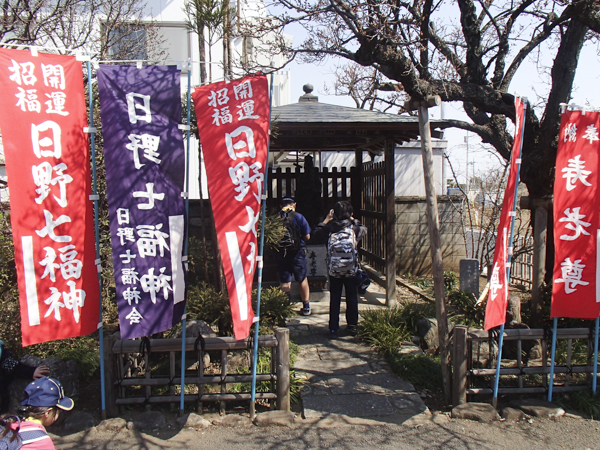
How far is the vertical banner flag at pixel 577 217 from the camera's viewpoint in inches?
180

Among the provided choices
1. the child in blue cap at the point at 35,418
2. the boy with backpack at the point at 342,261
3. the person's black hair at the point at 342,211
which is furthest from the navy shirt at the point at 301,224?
the child in blue cap at the point at 35,418

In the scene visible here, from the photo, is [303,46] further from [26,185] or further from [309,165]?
[26,185]

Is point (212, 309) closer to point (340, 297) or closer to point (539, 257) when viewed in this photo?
point (340, 297)

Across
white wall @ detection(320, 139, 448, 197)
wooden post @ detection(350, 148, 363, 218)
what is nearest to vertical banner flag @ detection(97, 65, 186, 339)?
wooden post @ detection(350, 148, 363, 218)

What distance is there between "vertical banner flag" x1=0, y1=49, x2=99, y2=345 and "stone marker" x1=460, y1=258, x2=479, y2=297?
546 centimetres

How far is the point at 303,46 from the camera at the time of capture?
704 centimetres

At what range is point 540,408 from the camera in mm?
4566

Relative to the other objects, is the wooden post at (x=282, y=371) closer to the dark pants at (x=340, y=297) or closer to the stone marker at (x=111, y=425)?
the stone marker at (x=111, y=425)

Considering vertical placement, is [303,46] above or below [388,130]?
above

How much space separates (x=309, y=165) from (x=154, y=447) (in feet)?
22.3

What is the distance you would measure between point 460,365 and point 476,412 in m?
0.46

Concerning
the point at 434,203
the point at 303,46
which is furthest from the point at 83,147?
the point at 303,46

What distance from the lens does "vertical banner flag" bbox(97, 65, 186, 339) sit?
3.98 metres

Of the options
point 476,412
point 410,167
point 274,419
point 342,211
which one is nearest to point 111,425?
point 274,419
